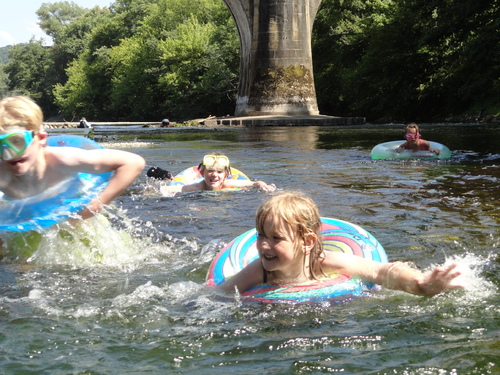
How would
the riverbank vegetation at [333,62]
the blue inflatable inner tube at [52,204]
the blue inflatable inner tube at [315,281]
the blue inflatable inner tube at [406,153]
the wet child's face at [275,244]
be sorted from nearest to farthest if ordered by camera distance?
the wet child's face at [275,244], the blue inflatable inner tube at [315,281], the blue inflatable inner tube at [52,204], the blue inflatable inner tube at [406,153], the riverbank vegetation at [333,62]

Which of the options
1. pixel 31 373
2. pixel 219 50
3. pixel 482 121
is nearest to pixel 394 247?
pixel 31 373

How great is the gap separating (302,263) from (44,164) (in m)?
1.85

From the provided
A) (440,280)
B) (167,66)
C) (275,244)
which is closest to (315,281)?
(275,244)

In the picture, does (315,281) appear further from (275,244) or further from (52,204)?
(52,204)

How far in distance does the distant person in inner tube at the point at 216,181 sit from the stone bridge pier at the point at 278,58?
24.8 metres

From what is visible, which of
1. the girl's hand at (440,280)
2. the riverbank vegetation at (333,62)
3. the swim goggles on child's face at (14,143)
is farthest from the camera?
the riverbank vegetation at (333,62)

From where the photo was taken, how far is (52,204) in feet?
15.4

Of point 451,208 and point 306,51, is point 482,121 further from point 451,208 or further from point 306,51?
point 451,208

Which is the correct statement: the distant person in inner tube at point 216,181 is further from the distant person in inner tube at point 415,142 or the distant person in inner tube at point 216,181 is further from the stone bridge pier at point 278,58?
the stone bridge pier at point 278,58

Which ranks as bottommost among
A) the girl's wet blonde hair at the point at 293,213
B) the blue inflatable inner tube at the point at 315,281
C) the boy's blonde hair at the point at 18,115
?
the blue inflatable inner tube at the point at 315,281

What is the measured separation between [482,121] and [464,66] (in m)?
2.22

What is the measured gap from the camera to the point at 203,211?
7.19 meters

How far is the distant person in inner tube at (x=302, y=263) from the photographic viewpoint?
3551mm

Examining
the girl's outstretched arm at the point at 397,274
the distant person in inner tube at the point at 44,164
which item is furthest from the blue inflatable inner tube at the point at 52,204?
the girl's outstretched arm at the point at 397,274
